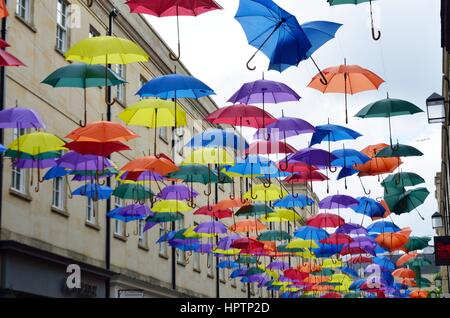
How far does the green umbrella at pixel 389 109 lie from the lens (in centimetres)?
1834

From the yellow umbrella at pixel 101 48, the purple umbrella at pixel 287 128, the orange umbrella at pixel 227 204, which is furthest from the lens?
the orange umbrella at pixel 227 204

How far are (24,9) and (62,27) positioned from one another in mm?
2639

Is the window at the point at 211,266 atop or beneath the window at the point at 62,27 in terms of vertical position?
beneath

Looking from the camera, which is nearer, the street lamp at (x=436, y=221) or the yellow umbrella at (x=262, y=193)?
the yellow umbrella at (x=262, y=193)

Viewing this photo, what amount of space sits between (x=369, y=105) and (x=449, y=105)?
29.7 feet

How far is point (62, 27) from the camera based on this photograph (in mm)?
25703

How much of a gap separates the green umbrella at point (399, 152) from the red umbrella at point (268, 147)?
2234 mm

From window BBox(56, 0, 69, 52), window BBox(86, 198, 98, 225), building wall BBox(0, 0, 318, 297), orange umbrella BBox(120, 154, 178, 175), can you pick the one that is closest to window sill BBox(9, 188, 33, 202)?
building wall BBox(0, 0, 318, 297)

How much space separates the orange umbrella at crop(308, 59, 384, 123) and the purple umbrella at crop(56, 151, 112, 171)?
5.63 meters

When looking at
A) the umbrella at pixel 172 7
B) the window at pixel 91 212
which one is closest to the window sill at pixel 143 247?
the window at pixel 91 212

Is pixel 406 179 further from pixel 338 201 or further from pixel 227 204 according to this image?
pixel 227 204

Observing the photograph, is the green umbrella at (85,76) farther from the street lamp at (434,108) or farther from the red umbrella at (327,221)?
the red umbrella at (327,221)

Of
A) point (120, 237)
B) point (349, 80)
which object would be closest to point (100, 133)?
point (349, 80)
